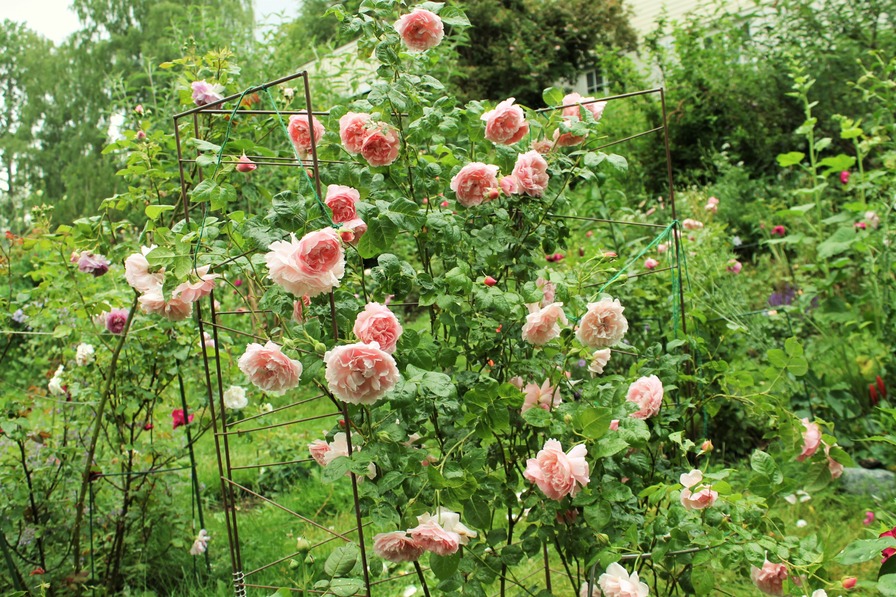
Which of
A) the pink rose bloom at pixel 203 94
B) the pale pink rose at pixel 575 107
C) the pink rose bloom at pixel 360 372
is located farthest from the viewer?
the pink rose bloom at pixel 203 94

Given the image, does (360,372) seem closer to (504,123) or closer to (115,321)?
(504,123)

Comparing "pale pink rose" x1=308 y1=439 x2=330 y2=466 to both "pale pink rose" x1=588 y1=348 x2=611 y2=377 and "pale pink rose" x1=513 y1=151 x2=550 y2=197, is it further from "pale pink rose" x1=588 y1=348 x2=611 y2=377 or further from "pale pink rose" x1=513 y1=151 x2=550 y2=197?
"pale pink rose" x1=513 y1=151 x2=550 y2=197

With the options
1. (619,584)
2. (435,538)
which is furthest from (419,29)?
(619,584)

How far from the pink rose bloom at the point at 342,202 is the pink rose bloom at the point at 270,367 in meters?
0.27

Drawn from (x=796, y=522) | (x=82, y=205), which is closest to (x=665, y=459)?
(x=796, y=522)

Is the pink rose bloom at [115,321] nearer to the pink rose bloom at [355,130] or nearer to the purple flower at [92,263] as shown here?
the purple flower at [92,263]

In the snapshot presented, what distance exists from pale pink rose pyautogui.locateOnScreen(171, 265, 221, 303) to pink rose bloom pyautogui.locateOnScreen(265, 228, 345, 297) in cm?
29

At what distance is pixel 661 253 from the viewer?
118 inches

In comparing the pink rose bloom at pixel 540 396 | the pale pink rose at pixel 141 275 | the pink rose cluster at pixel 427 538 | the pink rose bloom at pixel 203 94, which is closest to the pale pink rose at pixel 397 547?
the pink rose cluster at pixel 427 538

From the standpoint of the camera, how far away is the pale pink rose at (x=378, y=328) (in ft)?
3.87

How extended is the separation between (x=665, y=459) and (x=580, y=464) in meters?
0.54

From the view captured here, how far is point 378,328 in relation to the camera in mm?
1188

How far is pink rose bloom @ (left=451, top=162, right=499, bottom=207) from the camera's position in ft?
4.62

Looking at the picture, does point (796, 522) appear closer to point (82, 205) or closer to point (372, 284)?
point (372, 284)
